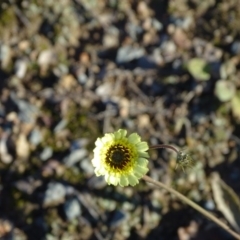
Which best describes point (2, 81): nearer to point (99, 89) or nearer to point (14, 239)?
point (99, 89)

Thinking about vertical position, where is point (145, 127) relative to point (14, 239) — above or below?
above

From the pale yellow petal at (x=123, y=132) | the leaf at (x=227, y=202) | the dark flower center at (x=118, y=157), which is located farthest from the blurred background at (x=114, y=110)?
the pale yellow petal at (x=123, y=132)

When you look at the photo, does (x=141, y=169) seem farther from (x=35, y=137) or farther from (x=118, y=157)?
(x=35, y=137)

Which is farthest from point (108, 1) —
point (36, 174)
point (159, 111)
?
point (36, 174)

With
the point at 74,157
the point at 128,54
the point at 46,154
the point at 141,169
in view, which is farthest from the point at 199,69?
the point at 141,169

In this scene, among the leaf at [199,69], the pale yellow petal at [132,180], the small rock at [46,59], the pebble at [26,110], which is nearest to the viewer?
the pale yellow petal at [132,180]

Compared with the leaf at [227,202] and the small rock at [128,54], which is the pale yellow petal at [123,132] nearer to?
the leaf at [227,202]

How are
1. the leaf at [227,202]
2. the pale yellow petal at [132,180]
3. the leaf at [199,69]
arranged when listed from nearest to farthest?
the pale yellow petal at [132,180]
the leaf at [227,202]
the leaf at [199,69]
